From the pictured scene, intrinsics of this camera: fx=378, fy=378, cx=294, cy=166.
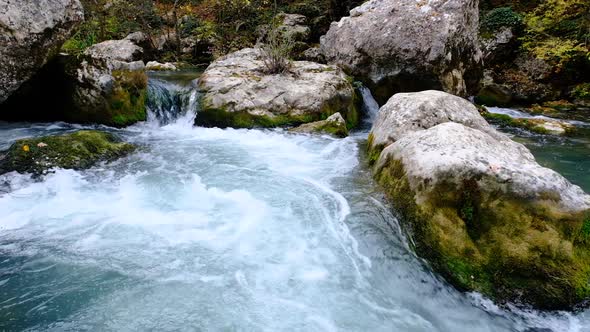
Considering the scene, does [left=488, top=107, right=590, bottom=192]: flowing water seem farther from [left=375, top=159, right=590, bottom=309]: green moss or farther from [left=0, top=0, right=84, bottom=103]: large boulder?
[left=0, top=0, right=84, bottom=103]: large boulder

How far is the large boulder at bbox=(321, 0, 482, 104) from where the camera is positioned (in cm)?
933

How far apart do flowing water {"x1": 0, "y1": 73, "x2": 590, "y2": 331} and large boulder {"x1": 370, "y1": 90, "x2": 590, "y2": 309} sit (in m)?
0.18

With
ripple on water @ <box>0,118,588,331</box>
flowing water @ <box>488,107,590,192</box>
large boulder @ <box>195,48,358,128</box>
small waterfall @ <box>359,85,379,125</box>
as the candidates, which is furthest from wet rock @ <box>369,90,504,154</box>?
small waterfall @ <box>359,85,379,125</box>

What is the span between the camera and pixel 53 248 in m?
3.71

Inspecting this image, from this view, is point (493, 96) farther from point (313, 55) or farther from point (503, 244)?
point (503, 244)

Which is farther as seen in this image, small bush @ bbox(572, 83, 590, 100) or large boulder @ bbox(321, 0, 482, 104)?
small bush @ bbox(572, 83, 590, 100)

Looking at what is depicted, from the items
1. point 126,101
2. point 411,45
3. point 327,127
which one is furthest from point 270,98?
point 411,45

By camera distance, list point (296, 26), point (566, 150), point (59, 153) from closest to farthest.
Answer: point (59, 153) < point (566, 150) < point (296, 26)

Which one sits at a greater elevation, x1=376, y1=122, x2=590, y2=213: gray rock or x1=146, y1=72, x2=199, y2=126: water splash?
x1=146, y1=72, x2=199, y2=126: water splash

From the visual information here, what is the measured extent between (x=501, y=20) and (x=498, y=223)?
→ 1329 centimetres

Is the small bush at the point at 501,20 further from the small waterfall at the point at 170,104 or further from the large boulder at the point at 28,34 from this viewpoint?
the large boulder at the point at 28,34

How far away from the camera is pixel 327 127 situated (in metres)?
8.10

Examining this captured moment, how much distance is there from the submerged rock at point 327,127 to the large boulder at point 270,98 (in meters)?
0.45

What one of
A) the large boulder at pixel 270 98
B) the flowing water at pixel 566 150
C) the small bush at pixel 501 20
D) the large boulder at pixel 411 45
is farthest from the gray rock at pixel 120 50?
the small bush at pixel 501 20
